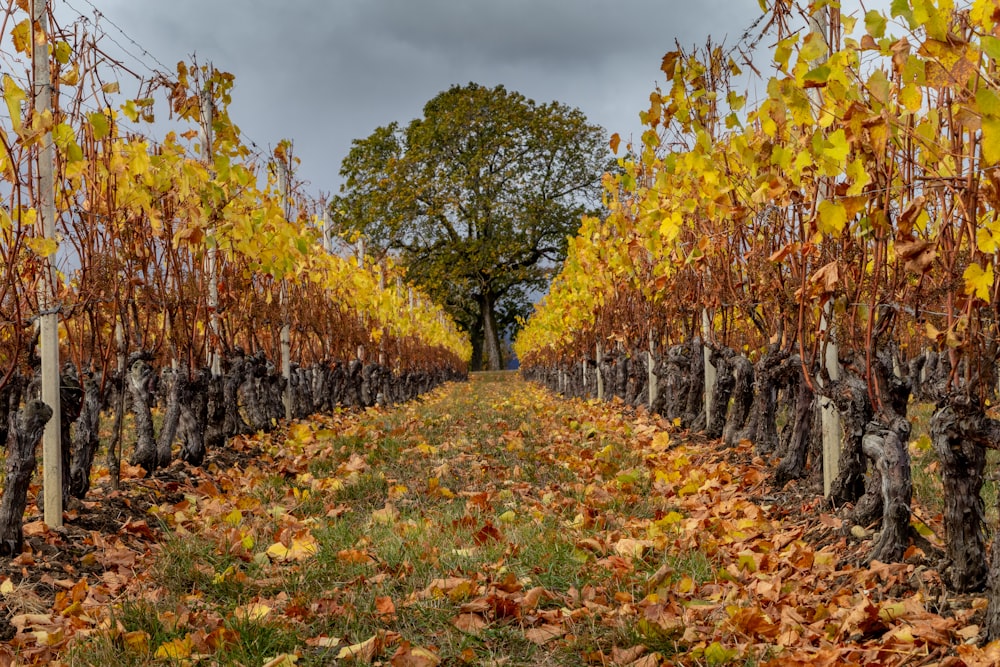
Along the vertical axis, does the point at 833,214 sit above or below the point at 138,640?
above

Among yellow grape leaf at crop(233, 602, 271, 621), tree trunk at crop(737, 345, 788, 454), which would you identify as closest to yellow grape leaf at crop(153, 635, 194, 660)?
yellow grape leaf at crop(233, 602, 271, 621)

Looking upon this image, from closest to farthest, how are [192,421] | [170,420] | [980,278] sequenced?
[980,278] < [170,420] < [192,421]

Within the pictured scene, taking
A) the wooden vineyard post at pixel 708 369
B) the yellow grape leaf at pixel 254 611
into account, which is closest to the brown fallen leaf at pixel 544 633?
the yellow grape leaf at pixel 254 611

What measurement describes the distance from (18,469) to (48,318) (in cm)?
82

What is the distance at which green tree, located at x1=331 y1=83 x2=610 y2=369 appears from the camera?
102ft

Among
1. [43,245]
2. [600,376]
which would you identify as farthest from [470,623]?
[600,376]

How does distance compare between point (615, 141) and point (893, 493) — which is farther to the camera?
point (615, 141)

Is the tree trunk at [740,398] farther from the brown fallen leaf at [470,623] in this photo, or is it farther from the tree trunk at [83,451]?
the tree trunk at [83,451]

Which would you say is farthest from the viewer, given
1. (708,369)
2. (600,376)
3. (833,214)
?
(600,376)

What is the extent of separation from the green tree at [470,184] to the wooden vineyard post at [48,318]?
26.5m

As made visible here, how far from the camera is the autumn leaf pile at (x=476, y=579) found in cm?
263

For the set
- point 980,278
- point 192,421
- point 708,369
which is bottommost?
point 192,421

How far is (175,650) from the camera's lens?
8.57 ft

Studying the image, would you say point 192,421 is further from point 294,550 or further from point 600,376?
point 600,376
